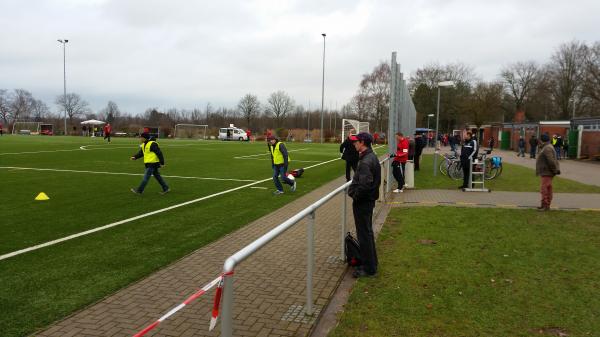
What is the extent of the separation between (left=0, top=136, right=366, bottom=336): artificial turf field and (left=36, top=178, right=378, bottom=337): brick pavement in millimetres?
259

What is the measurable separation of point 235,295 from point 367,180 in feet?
6.47

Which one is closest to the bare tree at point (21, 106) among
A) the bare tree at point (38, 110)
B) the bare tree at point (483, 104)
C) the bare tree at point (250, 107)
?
the bare tree at point (38, 110)

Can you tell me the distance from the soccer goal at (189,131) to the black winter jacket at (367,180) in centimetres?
6543

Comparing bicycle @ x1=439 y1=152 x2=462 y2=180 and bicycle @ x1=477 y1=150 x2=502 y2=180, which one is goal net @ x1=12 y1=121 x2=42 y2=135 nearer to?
bicycle @ x1=439 y1=152 x2=462 y2=180

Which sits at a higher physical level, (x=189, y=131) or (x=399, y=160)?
(x=189, y=131)

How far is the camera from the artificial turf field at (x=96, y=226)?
4.79 meters

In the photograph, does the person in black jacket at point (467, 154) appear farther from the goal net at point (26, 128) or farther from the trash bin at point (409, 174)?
the goal net at point (26, 128)

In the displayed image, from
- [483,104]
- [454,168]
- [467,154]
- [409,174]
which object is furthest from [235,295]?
[483,104]

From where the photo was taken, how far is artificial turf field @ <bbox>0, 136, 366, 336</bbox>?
4.79m

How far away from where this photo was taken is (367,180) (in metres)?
5.24

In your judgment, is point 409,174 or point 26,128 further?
point 26,128

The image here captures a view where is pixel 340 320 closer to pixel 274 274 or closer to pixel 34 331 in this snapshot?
pixel 274 274

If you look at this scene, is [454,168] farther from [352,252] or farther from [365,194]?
[365,194]

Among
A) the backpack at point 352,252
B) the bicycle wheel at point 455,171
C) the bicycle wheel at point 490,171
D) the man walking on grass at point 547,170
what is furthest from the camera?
the bicycle wheel at point 490,171
